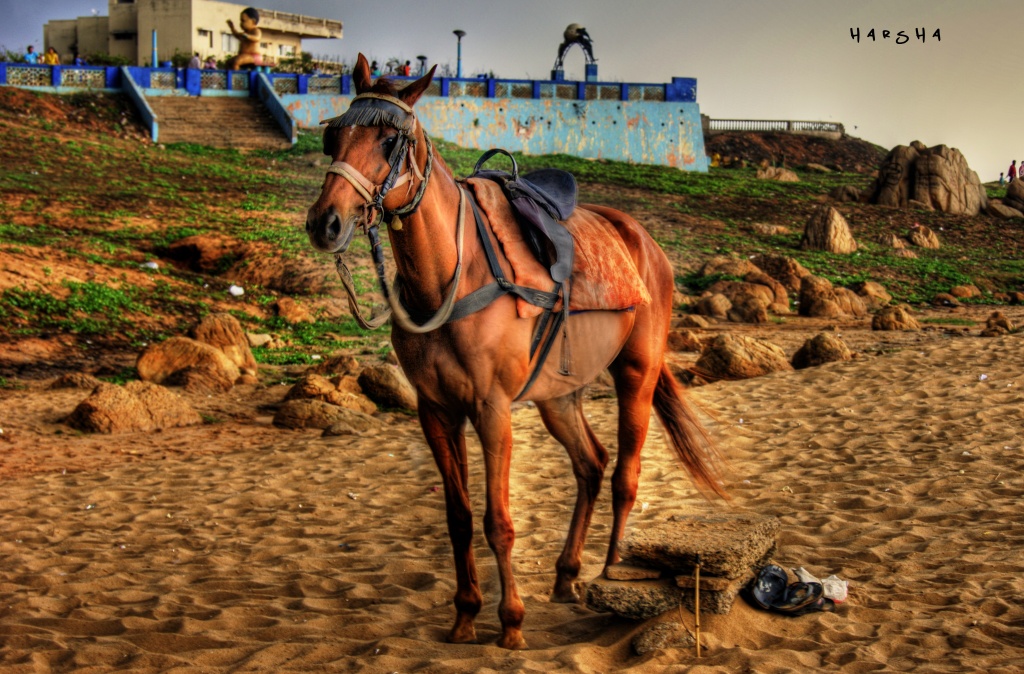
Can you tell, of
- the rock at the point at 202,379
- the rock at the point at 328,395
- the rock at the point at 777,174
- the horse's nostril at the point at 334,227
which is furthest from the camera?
the rock at the point at 777,174

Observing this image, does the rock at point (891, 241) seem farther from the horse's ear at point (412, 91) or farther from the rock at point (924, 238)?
the horse's ear at point (412, 91)

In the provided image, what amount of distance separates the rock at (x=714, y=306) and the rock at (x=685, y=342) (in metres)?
3.35

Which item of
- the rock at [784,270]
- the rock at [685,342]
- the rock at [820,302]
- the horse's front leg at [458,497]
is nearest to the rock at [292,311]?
the rock at [685,342]

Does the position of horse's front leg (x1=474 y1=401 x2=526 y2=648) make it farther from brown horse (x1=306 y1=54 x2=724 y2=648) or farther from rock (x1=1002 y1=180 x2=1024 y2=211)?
rock (x1=1002 y1=180 x2=1024 y2=211)

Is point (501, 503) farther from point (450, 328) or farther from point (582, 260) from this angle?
point (582, 260)

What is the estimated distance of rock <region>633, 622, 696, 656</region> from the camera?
418 cm

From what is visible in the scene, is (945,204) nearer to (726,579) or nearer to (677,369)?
(677,369)

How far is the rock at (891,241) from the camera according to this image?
23.7 metres

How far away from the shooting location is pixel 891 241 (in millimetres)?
23875

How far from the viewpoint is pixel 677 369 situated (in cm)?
1105

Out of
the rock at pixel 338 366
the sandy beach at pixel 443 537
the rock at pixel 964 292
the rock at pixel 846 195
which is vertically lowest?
the sandy beach at pixel 443 537

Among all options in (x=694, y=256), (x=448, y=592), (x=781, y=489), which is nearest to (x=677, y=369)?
(x=781, y=489)

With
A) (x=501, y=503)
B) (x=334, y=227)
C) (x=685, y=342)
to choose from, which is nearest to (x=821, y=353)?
(x=685, y=342)

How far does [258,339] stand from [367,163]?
34.3 ft
